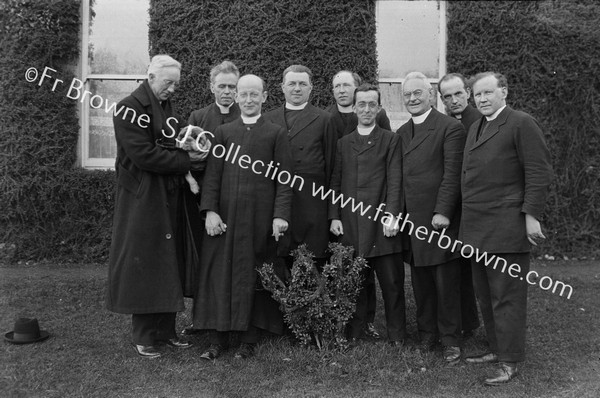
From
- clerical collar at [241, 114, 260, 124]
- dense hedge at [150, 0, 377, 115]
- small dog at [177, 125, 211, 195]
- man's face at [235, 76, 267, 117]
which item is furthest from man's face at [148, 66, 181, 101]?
dense hedge at [150, 0, 377, 115]

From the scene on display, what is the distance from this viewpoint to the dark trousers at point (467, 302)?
5047 millimetres

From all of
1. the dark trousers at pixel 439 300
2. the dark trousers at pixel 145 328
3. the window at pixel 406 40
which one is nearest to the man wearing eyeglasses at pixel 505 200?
the dark trousers at pixel 439 300

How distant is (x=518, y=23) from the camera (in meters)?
7.95

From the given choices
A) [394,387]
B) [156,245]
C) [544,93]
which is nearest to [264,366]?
[394,387]

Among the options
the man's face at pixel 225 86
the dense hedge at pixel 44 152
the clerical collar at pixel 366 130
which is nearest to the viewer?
the clerical collar at pixel 366 130

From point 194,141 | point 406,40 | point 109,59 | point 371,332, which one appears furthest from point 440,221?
point 109,59

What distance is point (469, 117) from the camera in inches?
197

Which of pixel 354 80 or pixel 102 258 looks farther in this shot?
pixel 102 258

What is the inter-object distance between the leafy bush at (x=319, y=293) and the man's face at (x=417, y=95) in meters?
1.29

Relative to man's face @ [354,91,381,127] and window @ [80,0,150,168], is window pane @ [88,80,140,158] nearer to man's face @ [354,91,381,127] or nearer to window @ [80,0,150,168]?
window @ [80,0,150,168]

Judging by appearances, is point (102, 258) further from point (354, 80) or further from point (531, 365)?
point (531, 365)

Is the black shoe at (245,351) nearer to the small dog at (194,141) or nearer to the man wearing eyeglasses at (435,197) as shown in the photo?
the small dog at (194,141)

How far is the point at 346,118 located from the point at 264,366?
236 cm

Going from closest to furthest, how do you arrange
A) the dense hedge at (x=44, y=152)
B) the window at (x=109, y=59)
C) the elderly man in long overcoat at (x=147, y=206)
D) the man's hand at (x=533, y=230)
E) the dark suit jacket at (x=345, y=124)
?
the man's hand at (x=533, y=230) → the elderly man in long overcoat at (x=147, y=206) → the dark suit jacket at (x=345, y=124) → the dense hedge at (x=44, y=152) → the window at (x=109, y=59)
